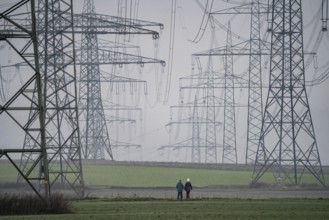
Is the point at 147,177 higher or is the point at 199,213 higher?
the point at 147,177

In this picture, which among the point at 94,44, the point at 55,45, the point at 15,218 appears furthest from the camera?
the point at 94,44

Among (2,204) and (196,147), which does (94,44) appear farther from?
(2,204)

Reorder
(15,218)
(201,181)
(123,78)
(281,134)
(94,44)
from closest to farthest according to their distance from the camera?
(15,218)
(281,134)
(201,181)
(94,44)
(123,78)

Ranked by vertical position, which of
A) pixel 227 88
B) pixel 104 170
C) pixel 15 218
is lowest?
pixel 15 218

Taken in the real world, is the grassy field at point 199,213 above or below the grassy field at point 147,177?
below

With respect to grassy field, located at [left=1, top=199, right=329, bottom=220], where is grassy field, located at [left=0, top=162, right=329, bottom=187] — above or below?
above

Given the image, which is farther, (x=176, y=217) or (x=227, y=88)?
(x=227, y=88)

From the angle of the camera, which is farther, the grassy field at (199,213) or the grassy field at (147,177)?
the grassy field at (147,177)

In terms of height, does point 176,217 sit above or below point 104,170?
below

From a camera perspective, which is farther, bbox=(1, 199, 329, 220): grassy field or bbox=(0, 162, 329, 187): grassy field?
bbox=(0, 162, 329, 187): grassy field

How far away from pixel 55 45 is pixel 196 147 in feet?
218

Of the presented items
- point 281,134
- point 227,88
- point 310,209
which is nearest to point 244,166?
point 227,88

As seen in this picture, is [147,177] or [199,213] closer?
[199,213]

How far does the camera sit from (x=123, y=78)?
107 meters
